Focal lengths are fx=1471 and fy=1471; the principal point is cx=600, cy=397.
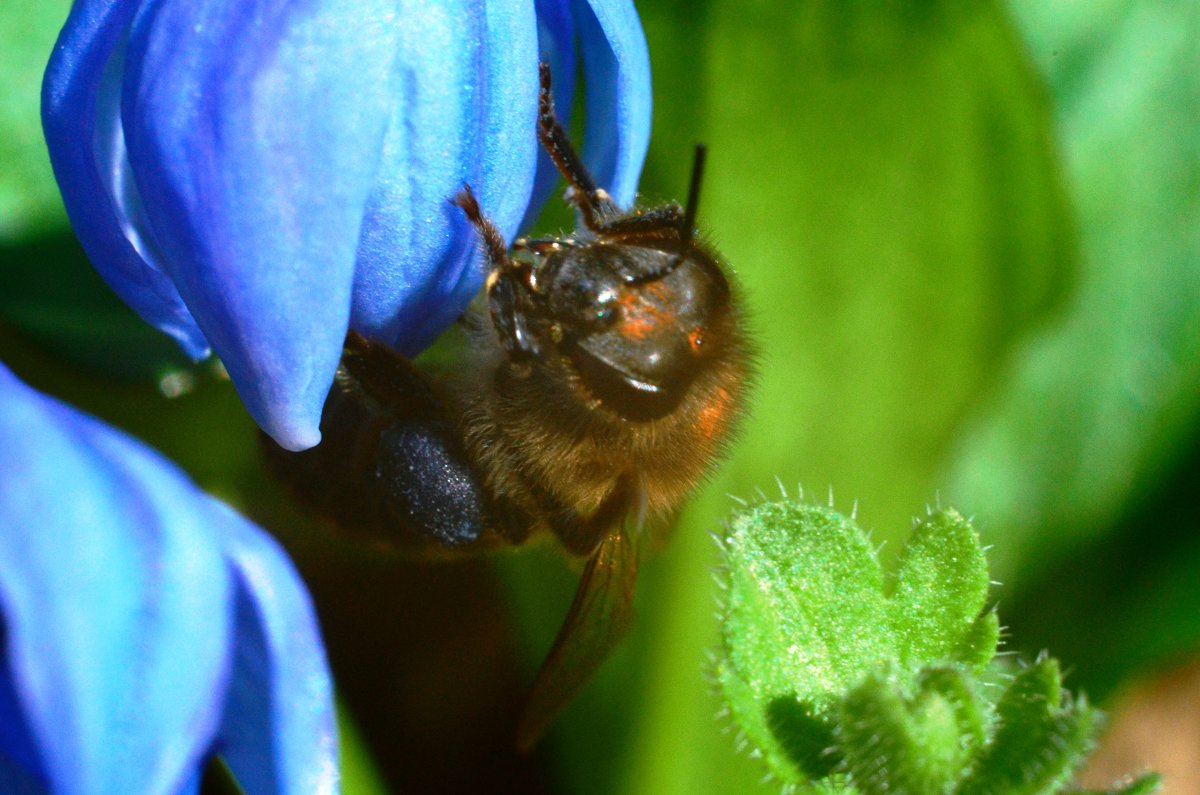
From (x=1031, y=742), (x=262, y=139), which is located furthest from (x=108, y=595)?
(x=1031, y=742)

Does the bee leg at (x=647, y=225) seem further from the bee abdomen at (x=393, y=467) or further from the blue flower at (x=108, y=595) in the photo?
the blue flower at (x=108, y=595)

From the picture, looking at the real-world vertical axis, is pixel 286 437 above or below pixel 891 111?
below

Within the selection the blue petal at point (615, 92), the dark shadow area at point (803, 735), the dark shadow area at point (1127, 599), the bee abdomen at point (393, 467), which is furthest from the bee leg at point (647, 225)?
the dark shadow area at point (1127, 599)

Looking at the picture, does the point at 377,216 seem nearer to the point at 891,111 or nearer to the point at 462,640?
the point at 891,111

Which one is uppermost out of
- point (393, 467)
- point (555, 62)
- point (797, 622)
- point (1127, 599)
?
point (555, 62)

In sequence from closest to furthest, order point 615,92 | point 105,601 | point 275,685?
point 105,601
point 275,685
point 615,92

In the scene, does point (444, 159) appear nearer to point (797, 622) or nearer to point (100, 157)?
point (100, 157)

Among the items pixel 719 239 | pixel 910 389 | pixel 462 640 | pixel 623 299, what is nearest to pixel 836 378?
pixel 910 389
